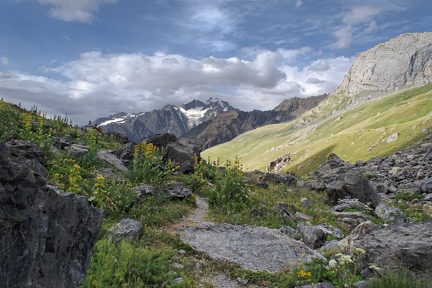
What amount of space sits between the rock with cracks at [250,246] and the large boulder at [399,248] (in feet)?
5.66

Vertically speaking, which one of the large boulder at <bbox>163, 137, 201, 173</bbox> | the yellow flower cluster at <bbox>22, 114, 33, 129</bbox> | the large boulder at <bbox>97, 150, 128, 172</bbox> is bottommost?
the large boulder at <bbox>97, 150, 128, 172</bbox>

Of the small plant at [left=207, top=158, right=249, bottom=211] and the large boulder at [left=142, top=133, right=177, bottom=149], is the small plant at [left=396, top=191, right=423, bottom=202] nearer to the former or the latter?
the small plant at [left=207, top=158, right=249, bottom=211]

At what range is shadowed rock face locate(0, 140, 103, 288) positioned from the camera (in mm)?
4637

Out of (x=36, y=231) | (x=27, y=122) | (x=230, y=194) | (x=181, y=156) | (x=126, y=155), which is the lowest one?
(x=230, y=194)

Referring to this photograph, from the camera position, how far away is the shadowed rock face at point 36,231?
464 cm

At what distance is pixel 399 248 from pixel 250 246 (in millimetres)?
4790

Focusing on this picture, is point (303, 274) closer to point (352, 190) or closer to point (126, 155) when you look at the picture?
point (352, 190)

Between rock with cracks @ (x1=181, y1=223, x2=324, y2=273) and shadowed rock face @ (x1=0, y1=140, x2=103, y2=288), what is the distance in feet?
16.9

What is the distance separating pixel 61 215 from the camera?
557 cm

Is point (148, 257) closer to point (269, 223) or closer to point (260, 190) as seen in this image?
point (269, 223)

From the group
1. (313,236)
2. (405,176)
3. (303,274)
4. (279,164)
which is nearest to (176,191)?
(313,236)

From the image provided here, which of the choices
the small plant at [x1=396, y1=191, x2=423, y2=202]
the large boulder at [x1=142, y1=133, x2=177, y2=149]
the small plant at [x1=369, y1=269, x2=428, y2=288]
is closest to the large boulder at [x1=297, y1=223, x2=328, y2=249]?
the small plant at [x1=369, y1=269, x2=428, y2=288]

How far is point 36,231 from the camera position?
4.91 meters

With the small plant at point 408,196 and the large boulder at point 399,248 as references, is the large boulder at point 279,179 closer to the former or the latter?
the small plant at point 408,196
